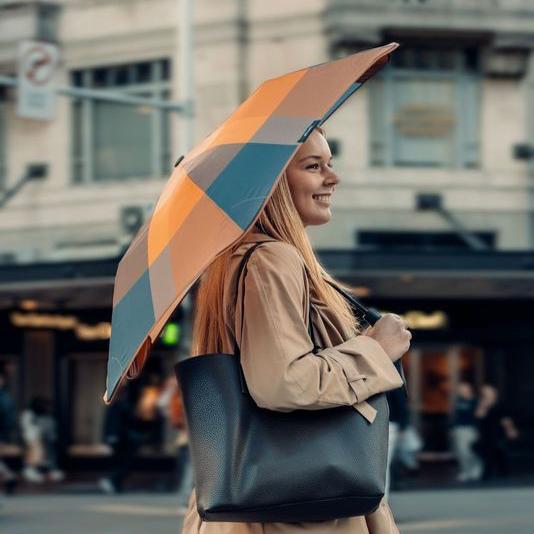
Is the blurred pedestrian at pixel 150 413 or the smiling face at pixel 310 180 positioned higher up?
the smiling face at pixel 310 180

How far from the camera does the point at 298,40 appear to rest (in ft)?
75.2

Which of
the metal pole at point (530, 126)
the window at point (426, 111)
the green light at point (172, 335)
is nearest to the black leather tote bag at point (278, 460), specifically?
the green light at point (172, 335)

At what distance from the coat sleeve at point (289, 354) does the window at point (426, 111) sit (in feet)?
66.4

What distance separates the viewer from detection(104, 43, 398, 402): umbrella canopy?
2.82 m

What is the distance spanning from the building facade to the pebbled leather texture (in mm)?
19052

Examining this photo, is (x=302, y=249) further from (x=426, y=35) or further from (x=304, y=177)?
(x=426, y=35)

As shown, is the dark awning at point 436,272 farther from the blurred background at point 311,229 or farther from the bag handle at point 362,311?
the bag handle at point 362,311

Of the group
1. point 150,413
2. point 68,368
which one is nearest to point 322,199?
point 150,413

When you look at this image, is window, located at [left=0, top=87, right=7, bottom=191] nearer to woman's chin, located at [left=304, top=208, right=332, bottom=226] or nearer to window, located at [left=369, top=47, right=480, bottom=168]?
window, located at [left=369, top=47, right=480, bottom=168]

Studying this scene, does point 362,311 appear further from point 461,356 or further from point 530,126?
point 461,356

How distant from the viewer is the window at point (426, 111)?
75.7ft

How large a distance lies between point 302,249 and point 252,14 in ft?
67.6

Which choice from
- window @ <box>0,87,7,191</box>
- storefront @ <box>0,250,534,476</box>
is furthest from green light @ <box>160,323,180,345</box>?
window @ <box>0,87,7,191</box>

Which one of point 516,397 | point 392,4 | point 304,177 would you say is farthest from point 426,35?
point 304,177
